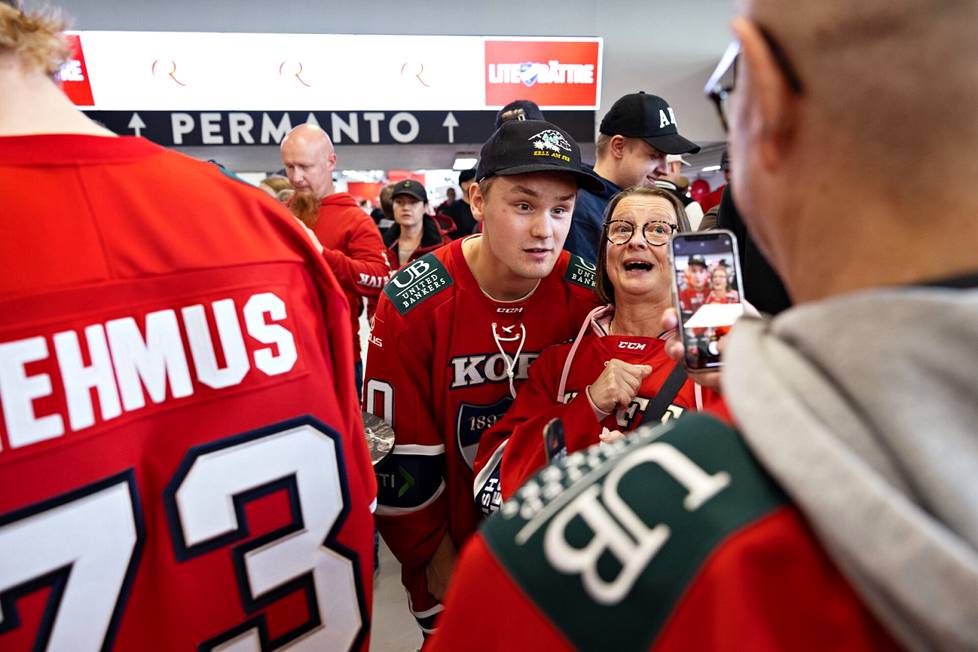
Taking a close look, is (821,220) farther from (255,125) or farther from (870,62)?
(255,125)

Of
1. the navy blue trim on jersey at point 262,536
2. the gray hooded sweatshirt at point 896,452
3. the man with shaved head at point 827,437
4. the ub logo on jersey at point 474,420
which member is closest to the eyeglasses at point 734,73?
the man with shaved head at point 827,437

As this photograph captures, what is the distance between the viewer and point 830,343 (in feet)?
1.37

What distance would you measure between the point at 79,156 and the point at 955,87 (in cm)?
98

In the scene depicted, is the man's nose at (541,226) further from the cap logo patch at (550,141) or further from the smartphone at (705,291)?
the smartphone at (705,291)

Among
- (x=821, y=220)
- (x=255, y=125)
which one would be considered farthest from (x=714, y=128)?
(x=821, y=220)

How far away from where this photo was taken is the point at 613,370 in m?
1.44

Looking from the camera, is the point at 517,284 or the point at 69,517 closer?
the point at 69,517

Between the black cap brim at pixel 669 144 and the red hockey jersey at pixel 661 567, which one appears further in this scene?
the black cap brim at pixel 669 144

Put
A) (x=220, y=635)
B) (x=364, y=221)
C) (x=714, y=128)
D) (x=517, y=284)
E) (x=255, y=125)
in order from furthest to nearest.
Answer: (x=714, y=128), (x=255, y=125), (x=364, y=221), (x=517, y=284), (x=220, y=635)

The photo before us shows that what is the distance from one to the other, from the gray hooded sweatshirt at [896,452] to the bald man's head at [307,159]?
307 centimetres

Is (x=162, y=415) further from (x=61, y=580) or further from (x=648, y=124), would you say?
(x=648, y=124)

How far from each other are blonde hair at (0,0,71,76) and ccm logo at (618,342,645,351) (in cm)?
131

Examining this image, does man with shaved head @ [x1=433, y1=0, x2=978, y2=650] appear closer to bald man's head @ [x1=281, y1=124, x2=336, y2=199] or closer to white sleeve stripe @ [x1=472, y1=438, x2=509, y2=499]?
white sleeve stripe @ [x1=472, y1=438, x2=509, y2=499]

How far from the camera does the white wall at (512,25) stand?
5668 mm
